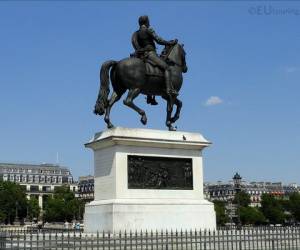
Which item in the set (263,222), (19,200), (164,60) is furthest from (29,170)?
(164,60)

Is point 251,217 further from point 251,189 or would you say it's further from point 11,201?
point 251,189

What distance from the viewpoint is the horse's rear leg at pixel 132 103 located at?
18875mm

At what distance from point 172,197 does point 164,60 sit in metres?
5.00


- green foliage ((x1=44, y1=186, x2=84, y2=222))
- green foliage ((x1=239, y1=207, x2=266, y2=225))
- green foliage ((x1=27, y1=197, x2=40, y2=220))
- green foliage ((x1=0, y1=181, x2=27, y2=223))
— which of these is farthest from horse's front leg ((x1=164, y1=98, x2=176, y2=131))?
green foliage ((x1=27, y1=197, x2=40, y2=220))

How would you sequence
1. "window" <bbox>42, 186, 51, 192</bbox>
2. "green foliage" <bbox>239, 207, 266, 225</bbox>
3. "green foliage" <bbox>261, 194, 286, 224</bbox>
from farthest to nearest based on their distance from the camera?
1. "window" <bbox>42, 186, 51, 192</bbox>
2. "green foliage" <bbox>261, 194, 286, 224</bbox>
3. "green foliage" <bbox>239, 207, 266, 225</bbox>

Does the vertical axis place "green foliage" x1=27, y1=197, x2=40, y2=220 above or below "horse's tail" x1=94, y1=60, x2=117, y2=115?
below

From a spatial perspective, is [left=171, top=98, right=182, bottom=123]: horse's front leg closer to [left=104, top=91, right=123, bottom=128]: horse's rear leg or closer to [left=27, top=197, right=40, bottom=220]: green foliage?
[left=104, top=91, right=123, bottom=128]: horse's rear leg

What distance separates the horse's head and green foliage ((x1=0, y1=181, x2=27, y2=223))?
81.5 meters

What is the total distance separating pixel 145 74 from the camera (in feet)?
63.1

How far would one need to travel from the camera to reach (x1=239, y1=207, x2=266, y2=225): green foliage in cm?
9825

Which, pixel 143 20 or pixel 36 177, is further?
pixel 36 177

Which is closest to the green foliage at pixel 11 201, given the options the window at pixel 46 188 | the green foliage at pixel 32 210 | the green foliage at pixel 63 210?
the green foliage at pixel 32 210

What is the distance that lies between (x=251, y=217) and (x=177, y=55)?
82.3 m

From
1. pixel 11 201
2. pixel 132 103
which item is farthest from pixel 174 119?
pixel 11 201
